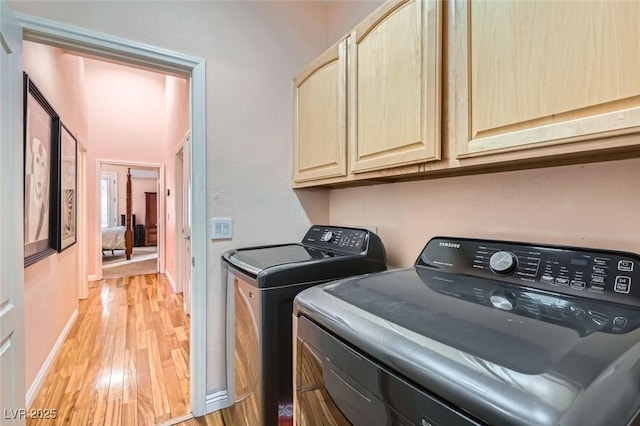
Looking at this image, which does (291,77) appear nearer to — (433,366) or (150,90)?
(433,366)

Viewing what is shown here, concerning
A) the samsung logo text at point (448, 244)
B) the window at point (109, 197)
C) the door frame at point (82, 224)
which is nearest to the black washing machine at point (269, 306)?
the samsung logo text at point (448, 244)

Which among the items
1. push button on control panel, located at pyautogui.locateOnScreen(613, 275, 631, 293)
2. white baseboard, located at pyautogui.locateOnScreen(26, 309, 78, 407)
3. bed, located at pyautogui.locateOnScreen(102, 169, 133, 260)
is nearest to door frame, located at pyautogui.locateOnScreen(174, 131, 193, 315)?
white baseboard, located at pyautogui.locateOnScreen(26, 309, 78, 407)

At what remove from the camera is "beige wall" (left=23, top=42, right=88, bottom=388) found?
196 centimetres

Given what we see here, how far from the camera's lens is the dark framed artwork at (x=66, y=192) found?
Result: 2.54 metres

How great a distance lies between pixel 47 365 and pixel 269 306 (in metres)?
2.18

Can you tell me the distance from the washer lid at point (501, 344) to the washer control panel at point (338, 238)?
2.04 feet

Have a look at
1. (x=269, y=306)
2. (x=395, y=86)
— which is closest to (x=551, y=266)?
(x=395, y=86)

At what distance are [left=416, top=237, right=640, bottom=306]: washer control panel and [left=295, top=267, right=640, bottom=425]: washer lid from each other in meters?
0.04

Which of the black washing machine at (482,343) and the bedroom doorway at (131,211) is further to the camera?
the bedroom doorway at (131,211)

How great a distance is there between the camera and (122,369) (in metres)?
2.25

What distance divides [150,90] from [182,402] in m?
5.09

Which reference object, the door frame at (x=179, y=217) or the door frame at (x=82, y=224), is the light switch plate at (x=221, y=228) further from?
the door frame at (x=82, y=224)

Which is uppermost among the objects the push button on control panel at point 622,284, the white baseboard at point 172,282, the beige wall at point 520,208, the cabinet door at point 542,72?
the cabinet door at point 542,72

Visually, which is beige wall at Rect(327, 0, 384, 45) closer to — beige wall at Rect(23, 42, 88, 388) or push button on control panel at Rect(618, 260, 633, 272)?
push button on control panel at Rect(618, 260, 633, 272)
